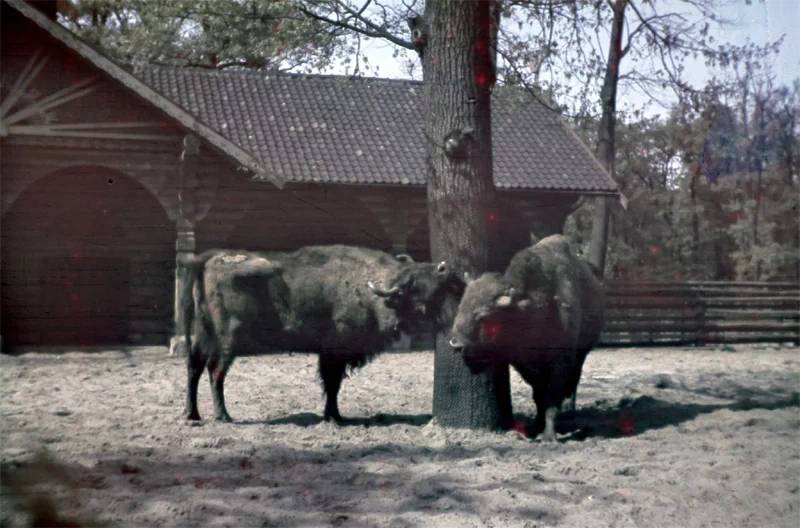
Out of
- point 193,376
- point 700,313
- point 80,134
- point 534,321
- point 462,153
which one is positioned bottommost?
point 700,313

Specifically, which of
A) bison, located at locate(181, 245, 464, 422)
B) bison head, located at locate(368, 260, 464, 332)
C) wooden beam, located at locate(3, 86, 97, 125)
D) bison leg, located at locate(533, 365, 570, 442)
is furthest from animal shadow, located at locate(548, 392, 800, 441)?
wooden beam, located at locate(3, 86, 97, 125)

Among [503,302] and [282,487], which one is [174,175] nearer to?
[503,302]

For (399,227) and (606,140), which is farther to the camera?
(606,140)

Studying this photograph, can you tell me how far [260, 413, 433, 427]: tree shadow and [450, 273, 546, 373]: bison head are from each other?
3.88ft

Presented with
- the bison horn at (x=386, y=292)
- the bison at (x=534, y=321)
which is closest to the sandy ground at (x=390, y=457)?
the bison at (x=534, y=321)

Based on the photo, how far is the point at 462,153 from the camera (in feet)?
23.0

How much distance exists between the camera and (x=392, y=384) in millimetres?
10508

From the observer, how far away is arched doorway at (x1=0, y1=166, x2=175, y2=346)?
1455 centimetres

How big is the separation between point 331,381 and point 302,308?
80cm

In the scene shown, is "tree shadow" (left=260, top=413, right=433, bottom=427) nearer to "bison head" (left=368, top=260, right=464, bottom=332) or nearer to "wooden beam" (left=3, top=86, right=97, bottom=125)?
"bison head" (left=368, top=260, right=464, bottom=332)

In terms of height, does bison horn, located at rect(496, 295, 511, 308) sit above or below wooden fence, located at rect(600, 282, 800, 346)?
above

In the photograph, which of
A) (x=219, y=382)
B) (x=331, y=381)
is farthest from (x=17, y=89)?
(x=331, y=381)

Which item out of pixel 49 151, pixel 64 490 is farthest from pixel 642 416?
pixel 49 151

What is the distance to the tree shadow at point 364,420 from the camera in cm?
771
